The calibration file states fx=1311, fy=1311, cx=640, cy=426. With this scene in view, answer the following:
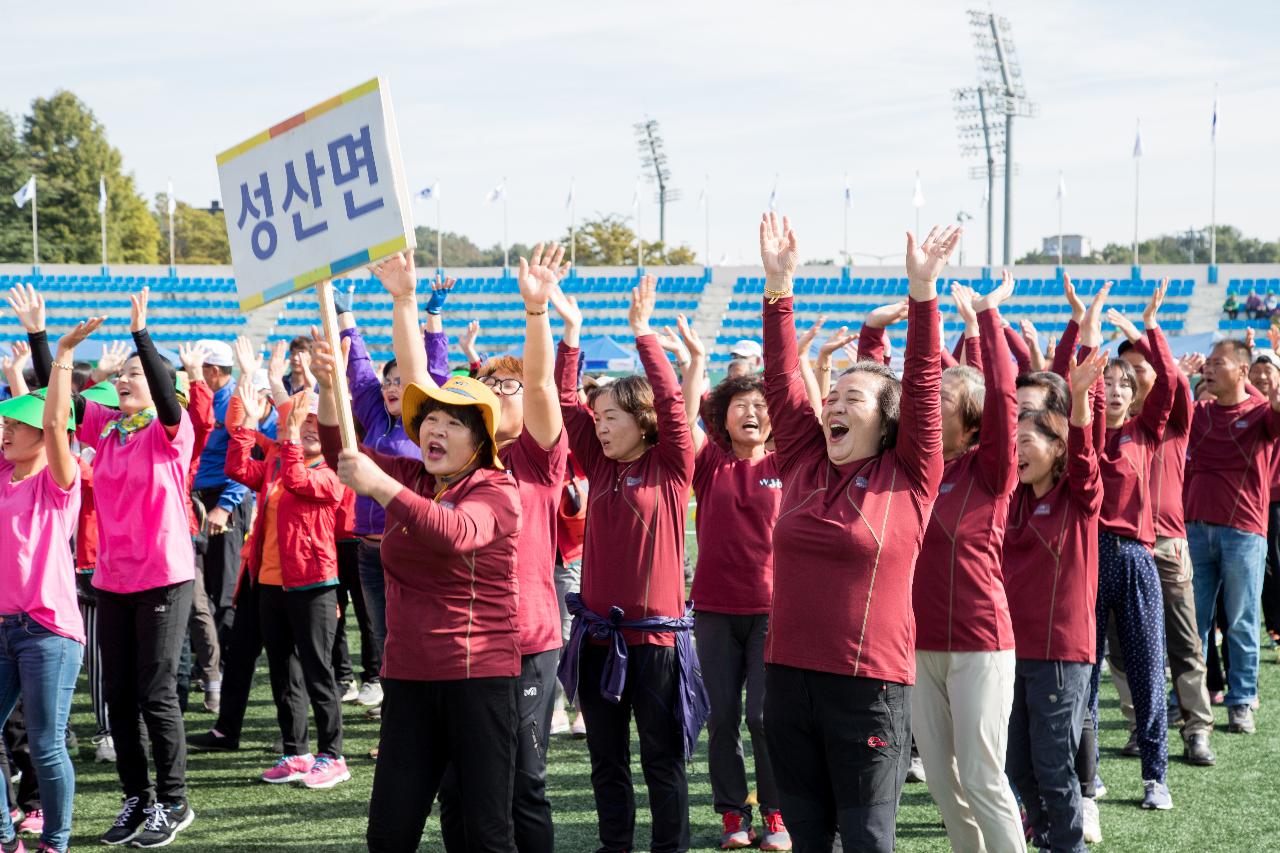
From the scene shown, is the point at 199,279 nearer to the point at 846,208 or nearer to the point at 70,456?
the point at 846,208

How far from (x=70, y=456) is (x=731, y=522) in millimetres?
2730

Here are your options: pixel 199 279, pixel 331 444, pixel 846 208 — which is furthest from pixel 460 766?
pixel 846 208

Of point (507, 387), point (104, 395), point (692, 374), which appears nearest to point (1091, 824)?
point (692, 374)

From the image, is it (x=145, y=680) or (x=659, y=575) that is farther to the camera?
(x=145, y=680)

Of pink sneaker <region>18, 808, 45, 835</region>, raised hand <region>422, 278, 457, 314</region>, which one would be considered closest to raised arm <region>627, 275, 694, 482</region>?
raised hand <region>422, 278, 457, 314</region>

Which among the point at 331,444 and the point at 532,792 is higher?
the point at 331,444

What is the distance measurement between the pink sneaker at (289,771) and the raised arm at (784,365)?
3.65 metres

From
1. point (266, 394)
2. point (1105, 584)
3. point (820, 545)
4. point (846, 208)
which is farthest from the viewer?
point (846, 208)

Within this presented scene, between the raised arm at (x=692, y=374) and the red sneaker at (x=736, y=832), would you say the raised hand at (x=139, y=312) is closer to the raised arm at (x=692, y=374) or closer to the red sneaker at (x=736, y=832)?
the raised arm at (x=692, y=374)

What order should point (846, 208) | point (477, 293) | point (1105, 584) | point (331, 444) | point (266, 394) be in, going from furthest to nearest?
1. point (846, 208)
2. point (477, 293)
3. point (266, 394)
4. point (1105, 584)
5. point (331, 444)

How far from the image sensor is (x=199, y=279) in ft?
121

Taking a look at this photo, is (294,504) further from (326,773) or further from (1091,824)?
(1091,824)

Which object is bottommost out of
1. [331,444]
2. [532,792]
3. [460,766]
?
[532,792]

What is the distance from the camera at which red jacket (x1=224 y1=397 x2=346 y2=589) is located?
6.56 metres
